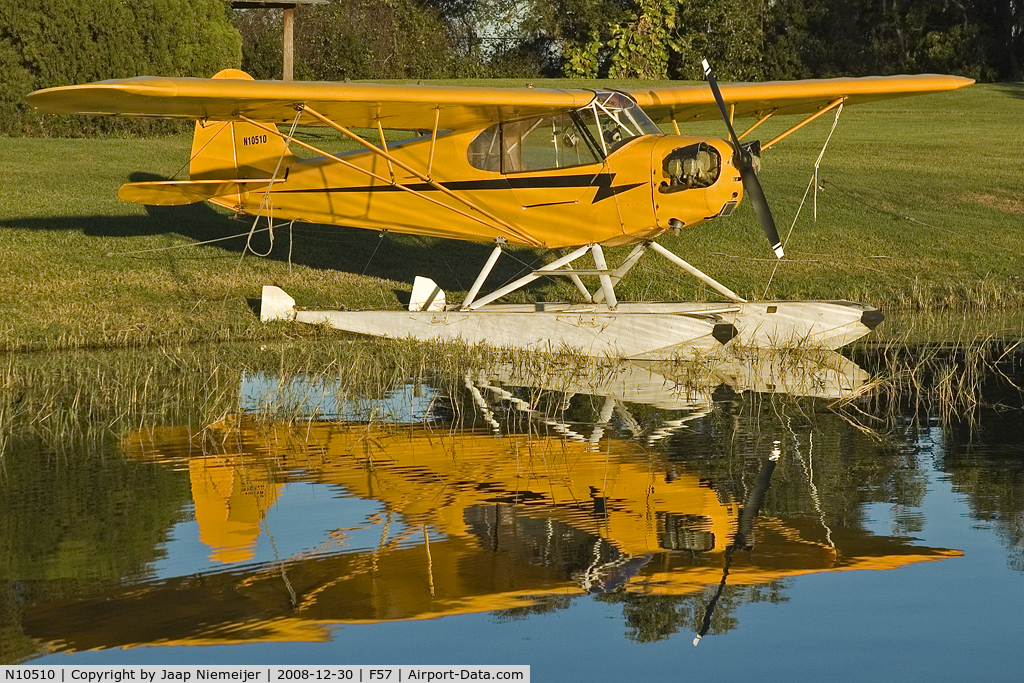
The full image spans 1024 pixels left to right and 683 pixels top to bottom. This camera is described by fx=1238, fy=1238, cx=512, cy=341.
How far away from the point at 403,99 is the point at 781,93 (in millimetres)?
4323

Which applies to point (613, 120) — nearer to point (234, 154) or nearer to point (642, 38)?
point (234, 154)

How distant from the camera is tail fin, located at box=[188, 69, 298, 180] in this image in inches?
570

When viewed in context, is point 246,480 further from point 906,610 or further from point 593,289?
point 593,289

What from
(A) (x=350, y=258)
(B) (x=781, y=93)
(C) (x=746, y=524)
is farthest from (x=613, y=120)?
(C) (x=746, y=524)

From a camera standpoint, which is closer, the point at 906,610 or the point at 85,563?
the point at 906,610

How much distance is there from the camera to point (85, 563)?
513 centimetres

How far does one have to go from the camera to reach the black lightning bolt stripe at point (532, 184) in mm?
11602

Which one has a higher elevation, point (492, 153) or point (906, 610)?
point (492, 153)

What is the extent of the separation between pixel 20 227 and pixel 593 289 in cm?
774

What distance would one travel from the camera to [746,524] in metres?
5.58

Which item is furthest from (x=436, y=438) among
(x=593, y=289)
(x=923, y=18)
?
(x=923, y=18)

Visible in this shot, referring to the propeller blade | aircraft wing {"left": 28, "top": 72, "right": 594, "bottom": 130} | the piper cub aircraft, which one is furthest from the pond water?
aircraft wing {"left": 28, "top": 72, "right": 594, "bottom": 130}

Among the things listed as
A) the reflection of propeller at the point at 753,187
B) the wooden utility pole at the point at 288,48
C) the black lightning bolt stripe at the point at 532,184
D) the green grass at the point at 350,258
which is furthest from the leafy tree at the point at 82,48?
the reflection of propeller at the point at 753,187
